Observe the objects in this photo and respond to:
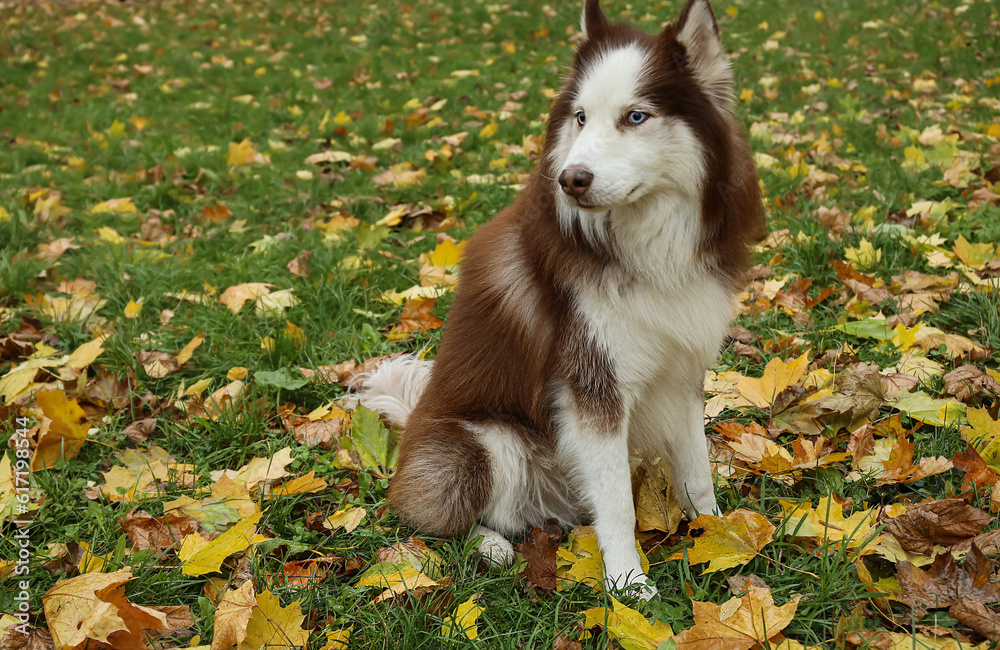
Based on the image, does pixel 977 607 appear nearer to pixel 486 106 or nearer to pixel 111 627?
pixel 111 627

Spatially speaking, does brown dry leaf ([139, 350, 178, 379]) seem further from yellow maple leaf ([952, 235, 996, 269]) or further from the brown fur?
yellow maple leaf ([952, 235, 996, 269])

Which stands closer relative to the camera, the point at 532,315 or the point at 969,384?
the point at 532,315

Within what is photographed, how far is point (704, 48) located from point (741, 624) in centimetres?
160

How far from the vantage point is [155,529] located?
94.5 inches

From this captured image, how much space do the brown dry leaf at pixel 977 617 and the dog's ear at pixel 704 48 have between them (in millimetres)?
1529

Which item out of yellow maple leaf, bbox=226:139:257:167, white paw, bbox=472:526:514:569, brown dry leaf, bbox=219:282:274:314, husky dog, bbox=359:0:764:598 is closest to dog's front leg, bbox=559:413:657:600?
husky dog, bbox=359:0:764:598

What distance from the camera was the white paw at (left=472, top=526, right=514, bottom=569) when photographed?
91.7 inches

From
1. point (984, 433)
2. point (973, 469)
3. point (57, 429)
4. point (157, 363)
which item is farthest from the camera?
point (157, 363)

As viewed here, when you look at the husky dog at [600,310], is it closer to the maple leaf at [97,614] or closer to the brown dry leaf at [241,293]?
the maple leaf at [97,614]

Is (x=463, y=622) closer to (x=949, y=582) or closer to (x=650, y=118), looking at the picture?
(x=949, y=582)

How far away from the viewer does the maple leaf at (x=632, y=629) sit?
1.87 meters

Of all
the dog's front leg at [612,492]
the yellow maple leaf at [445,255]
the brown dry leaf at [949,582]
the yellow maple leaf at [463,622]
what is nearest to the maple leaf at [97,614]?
the yellow maple leaf at [463,622]

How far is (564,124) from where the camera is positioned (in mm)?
2209

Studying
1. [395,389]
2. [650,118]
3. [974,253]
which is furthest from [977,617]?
[974,253]
